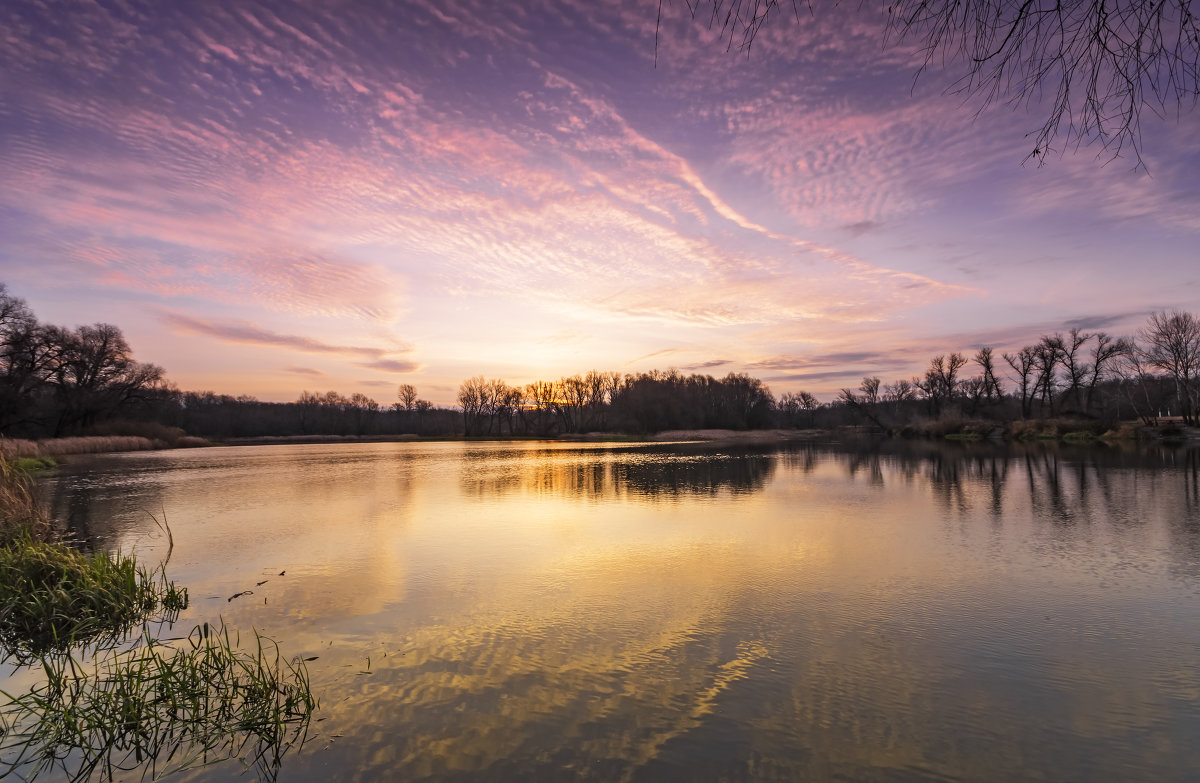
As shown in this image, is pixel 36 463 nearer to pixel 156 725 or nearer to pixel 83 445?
pixel 83 445

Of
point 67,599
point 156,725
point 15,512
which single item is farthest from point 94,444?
point 156,725

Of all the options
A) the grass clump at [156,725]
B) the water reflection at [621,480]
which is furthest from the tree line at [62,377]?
the grass clump at [156,725]

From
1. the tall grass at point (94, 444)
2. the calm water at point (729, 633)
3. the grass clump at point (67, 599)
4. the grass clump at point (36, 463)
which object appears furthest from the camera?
the tall grass at point (94, 444)

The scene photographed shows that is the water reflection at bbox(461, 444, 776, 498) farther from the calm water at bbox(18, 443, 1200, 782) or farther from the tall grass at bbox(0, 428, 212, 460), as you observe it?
the tall grass at bbox(0, 428, 212, 460)

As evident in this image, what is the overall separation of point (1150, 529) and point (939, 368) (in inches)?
2549

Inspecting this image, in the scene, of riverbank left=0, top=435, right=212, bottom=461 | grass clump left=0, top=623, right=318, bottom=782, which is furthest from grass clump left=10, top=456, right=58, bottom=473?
grass clump left=0, top=623, right=318, bottom=782

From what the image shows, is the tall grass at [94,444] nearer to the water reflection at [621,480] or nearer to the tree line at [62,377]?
the tree line at [62,377]

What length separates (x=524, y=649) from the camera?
4.75m

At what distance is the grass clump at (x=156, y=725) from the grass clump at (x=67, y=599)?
1.53 m

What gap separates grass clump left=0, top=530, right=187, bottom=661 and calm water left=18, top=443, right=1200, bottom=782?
1.90ft

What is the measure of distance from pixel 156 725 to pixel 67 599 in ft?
11.4

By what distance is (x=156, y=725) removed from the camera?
353 cm

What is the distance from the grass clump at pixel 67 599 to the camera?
527cm

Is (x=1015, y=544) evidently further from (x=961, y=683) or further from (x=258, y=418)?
(x=258, y=418)
